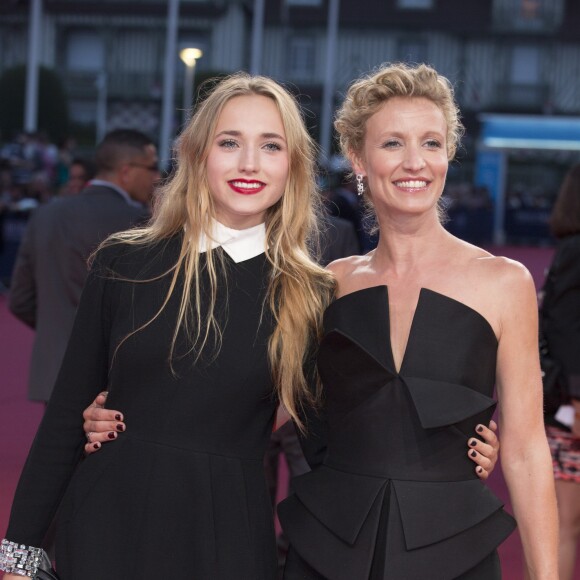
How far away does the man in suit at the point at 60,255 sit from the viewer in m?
4.78

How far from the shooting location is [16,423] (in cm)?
726

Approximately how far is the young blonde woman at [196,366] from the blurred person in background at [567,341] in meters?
1.49

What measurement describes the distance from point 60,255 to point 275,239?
2286 millimetres

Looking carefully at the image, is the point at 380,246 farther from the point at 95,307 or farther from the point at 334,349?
the point at 95,307

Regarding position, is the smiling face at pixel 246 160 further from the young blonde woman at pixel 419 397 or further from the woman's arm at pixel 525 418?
the woman's arm at pixel 525 418

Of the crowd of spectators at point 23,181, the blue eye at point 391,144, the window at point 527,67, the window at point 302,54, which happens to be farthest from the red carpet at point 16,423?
the window at point 527,67

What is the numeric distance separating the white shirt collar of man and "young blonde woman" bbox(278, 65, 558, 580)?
0.79ft

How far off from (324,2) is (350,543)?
38.3 m

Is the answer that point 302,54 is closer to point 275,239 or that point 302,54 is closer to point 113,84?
point 113,84

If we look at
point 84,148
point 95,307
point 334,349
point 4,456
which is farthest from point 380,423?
point 84,148

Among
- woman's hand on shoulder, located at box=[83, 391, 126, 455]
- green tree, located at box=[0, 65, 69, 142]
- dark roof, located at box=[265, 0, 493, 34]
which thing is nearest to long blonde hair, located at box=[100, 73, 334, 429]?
woman's hand on shoulder, located at box=[83, 391, 126, 455]

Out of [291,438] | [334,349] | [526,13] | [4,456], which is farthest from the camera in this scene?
[526,13]

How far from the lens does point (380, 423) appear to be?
2.44 metres

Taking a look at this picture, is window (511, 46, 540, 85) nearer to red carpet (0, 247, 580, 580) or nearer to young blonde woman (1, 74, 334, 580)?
red carpet (0, 247, 580, 580)
